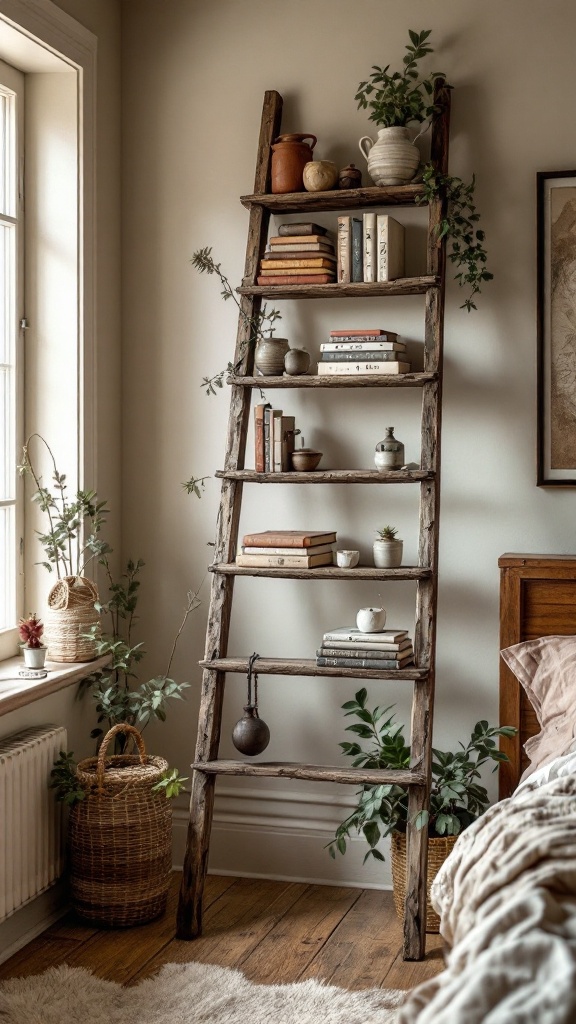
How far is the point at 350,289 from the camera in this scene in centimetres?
331

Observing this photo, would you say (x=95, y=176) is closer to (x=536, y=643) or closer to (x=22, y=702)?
(x=22, y=702)

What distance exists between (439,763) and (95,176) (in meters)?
2.22

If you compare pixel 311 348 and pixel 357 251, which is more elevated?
pixel 357 251

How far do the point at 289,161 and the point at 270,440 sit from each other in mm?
906

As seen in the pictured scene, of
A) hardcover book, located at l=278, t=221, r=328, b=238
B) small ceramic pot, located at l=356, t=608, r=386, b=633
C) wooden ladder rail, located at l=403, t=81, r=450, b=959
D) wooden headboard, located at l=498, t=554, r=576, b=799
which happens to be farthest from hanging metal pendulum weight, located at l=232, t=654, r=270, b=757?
hardcover book, located at l=278, t=221, r=328, b=238

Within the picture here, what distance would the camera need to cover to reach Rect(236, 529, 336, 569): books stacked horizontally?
3.24 m

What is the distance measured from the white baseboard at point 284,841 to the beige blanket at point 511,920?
1489mm

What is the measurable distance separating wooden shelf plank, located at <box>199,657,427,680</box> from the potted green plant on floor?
22cm

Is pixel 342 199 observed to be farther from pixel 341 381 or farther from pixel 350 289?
pixel 341 381

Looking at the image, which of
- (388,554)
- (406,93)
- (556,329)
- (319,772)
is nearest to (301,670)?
(319,772)

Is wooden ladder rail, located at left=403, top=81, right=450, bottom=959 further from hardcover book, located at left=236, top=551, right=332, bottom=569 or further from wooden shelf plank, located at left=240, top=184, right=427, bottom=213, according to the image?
hardcover book, located at left=236, top=551, right=332, bottom=569

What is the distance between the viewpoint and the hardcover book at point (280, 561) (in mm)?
3234

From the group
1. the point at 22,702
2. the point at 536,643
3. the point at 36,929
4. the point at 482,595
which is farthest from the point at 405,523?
the point at 36,929

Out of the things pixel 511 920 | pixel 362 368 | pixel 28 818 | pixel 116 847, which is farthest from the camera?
pixel 362 368
